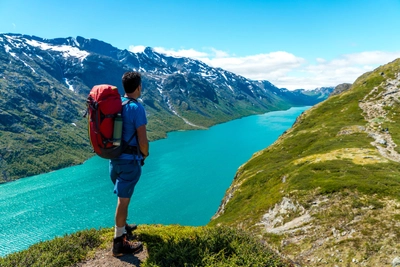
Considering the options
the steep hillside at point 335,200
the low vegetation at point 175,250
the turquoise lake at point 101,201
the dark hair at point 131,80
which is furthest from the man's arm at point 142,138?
the turquoise lake at point 101,201

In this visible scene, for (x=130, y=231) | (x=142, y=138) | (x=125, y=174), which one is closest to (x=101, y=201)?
(x=130, y=231)

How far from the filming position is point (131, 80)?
9.51m

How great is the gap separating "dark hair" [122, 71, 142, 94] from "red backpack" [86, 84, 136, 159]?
0.61 m

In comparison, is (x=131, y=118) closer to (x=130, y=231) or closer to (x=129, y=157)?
(x=129, y=157)

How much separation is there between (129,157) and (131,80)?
2853mm

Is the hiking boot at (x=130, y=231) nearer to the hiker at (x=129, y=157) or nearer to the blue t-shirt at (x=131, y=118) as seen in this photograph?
the hiker at (x=129, y=157)

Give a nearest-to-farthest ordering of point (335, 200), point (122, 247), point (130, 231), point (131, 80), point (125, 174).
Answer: point (131, 80) → point (125, 174) → point (122, 247) → point (130, 231) → point (335, 200)

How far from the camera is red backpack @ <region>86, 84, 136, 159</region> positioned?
8.77 meters

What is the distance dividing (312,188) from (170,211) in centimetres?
8905

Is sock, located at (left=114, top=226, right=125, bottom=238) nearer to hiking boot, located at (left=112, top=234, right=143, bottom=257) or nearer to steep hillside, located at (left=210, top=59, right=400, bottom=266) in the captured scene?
hiking boot, located at (left=112, top=234, right=143, bottom=257)

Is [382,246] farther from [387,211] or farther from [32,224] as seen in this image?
[32,224]

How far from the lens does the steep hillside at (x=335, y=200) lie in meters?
18.2

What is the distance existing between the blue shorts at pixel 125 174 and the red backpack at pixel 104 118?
643mm

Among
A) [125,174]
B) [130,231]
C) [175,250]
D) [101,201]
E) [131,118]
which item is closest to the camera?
[131,118]
